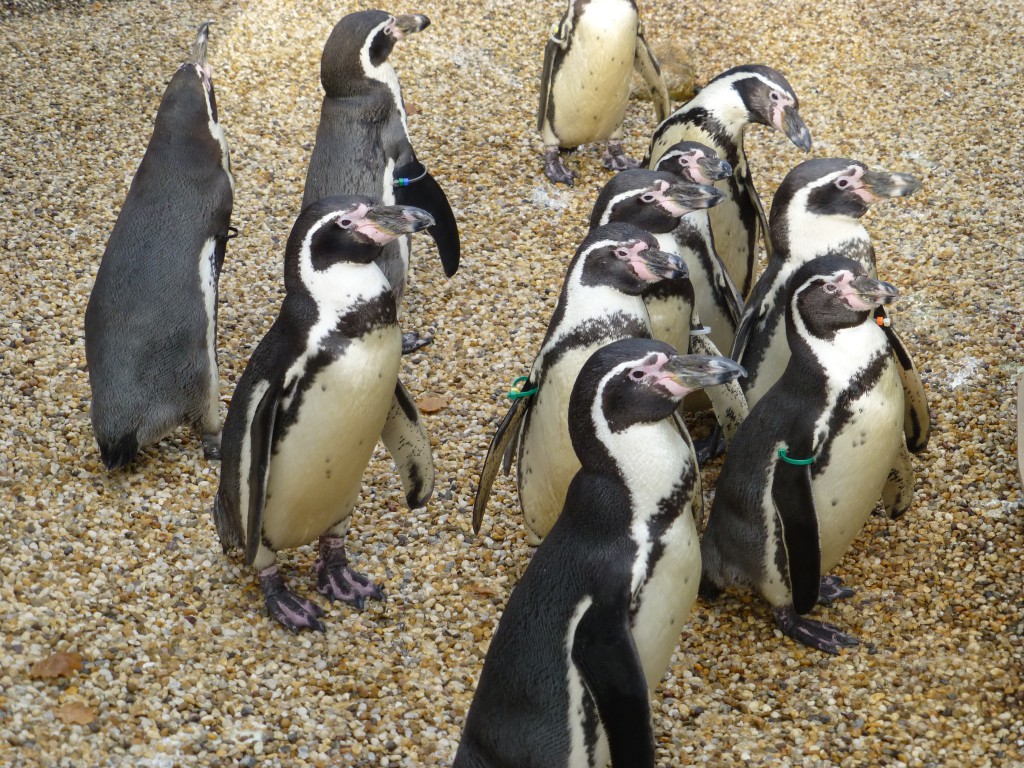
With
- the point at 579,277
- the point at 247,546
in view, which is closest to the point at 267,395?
the point at 247,546

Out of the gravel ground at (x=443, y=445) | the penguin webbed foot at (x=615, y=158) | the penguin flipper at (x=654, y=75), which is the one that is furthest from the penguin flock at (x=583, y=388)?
the penguin flipper at (x=654, y=75)

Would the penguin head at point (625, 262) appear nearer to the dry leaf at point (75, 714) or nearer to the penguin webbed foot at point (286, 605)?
the penguin webbed foot at point (286, 605)

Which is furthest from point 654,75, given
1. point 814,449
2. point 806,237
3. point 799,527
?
point 799,527

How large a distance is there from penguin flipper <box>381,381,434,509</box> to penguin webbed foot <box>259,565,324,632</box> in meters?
0.52

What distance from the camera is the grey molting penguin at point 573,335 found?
3.58 m

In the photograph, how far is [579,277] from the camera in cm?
367

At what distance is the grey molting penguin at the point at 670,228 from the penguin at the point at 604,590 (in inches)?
45.3

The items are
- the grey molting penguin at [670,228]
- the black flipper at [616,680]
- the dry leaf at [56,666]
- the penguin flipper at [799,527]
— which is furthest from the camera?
the grey molting penguin at [670,228]

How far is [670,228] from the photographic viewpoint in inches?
164

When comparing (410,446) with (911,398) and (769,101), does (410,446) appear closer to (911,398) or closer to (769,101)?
(911,398)

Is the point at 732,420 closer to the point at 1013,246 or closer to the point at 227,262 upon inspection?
the point at 1013,246

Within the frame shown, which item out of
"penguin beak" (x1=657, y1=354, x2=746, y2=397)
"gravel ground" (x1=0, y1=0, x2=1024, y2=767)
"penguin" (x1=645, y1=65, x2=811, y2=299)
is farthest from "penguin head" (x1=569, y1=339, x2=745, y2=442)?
"penguin" (x1=645, y1=65, x2=811, y2=299)

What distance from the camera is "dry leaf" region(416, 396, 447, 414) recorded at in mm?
4859

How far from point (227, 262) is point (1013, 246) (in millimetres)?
3986
